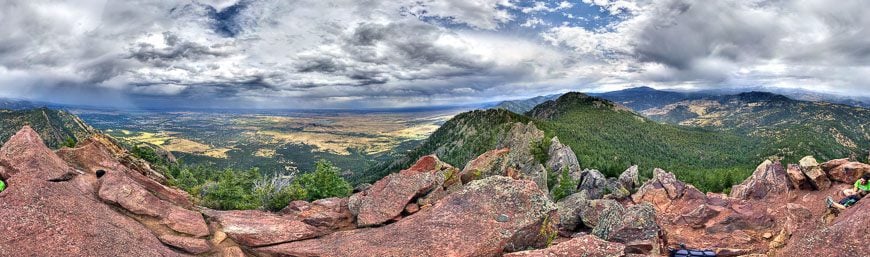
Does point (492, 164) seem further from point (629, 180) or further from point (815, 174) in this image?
point (629, 180)

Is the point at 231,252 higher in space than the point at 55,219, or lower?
lower

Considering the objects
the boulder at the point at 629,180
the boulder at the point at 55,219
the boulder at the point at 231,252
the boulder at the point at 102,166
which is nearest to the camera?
the boulder at the point at 55,219

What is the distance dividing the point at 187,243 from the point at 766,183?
69290mm

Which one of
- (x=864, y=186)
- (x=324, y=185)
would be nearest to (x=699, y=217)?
(x=864, y=186)

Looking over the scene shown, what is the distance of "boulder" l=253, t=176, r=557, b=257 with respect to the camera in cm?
3102

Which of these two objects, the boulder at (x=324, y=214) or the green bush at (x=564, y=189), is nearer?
the boulder at (x=324, y=214)

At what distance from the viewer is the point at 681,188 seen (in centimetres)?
7288

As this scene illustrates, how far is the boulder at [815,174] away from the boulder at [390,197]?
43.6m

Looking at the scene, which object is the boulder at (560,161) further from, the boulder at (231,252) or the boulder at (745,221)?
the boulder at (231,252)

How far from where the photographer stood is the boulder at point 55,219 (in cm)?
2647

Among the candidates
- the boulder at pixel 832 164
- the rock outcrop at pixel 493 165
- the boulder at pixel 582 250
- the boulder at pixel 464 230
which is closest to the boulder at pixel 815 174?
the boulder at pixel 832 164

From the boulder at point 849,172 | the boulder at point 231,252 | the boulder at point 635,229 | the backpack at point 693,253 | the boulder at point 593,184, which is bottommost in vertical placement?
the boulder at point 593,184

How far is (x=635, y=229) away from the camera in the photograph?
39.5 m

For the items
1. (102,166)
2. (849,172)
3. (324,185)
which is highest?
(102,166)
